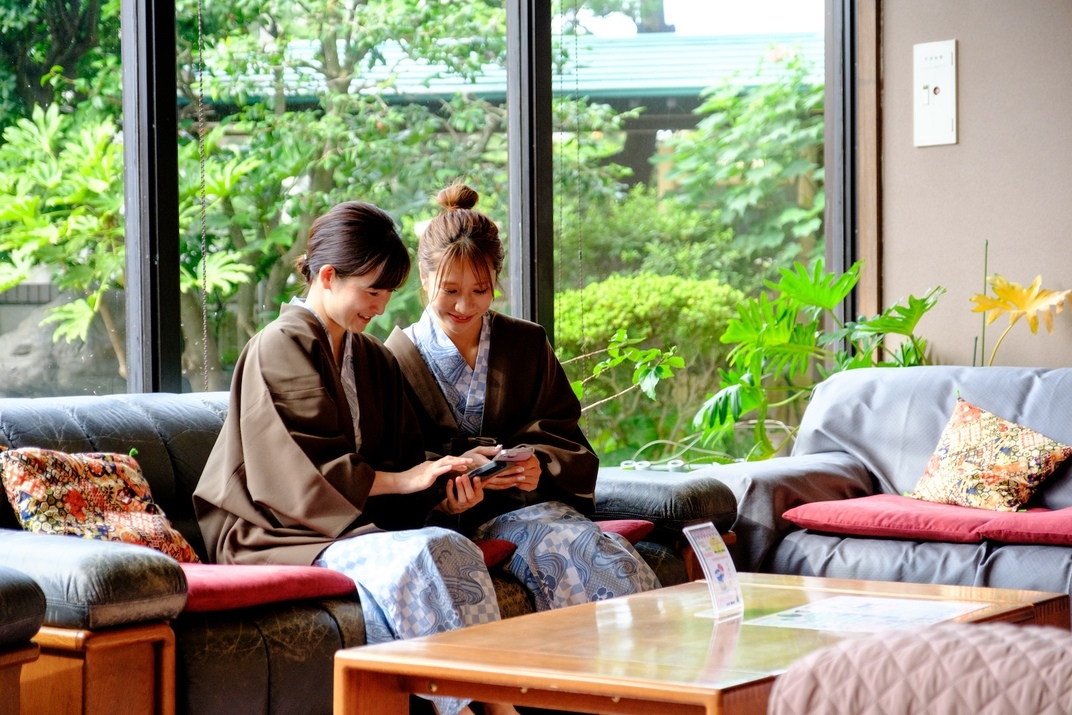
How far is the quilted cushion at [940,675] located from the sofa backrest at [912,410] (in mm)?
3005

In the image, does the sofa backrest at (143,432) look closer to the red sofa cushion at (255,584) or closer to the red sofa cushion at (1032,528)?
the red sofa cushion at (255,584)

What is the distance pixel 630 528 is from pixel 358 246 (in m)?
0.94

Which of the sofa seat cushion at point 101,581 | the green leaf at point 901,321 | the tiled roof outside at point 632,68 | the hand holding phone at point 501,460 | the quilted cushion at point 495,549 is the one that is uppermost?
the tiled roof outside at point 632,68

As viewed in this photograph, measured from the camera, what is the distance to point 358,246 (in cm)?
263

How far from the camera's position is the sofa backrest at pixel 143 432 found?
8.30 ft

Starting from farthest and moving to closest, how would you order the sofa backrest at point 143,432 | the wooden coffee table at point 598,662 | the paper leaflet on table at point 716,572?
the sofa backrest at point 143,432 < the paper leaflet on table at point 716,572 < the wooden coffee table at point 598,662

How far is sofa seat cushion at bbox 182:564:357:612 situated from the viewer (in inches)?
84.3

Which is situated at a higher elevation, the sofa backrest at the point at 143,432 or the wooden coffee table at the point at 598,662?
the sofa backrest at the point at 143,432

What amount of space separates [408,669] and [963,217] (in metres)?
3.50

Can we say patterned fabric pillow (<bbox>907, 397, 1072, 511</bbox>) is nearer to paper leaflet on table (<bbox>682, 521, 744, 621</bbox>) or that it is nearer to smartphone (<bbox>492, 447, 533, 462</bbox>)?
smartphone (<bbox>492, 447, 533, 462</bbox>)

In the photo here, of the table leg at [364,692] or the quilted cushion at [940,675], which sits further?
the table leg at [364,692]

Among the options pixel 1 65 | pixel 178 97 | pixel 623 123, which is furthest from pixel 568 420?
pixel 623 123

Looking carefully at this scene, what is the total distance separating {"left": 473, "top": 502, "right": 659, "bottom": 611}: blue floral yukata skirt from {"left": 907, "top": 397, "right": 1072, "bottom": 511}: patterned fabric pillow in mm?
1135

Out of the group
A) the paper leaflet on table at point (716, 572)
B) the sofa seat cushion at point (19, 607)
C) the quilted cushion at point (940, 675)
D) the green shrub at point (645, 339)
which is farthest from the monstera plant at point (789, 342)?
the quilted cushion at point (940, 675)
